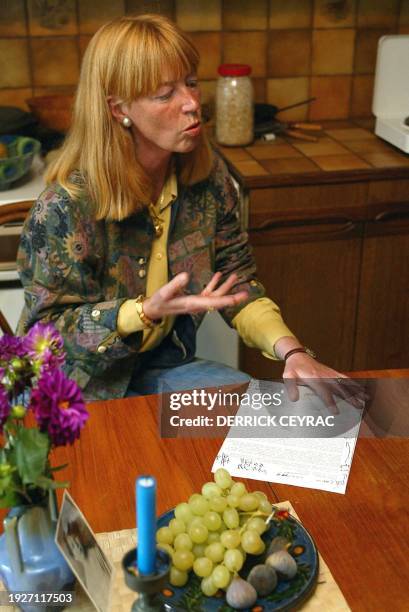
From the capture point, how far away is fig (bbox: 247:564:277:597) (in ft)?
2.97

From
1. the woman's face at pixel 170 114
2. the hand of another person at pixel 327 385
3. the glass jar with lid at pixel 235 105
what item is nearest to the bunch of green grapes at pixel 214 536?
the hand of another person at pixel 327 385

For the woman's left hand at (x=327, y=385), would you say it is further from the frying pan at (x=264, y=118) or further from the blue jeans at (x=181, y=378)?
the frying pan at (x=264, y=118)

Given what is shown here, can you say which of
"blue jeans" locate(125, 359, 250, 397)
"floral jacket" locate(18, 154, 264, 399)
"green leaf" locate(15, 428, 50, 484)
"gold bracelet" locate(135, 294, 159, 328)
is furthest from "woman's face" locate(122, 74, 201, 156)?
"green leaf" locate(15, 428, 50, 484)

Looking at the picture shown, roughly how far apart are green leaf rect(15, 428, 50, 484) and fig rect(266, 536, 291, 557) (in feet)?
1.06

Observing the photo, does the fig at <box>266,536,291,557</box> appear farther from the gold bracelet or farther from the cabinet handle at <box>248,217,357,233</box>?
the cabinet handle at <box>248,217,357,233</box>

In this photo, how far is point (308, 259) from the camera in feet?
7.83

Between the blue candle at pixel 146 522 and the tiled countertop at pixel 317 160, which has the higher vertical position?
the blue candle at pixel 146 522

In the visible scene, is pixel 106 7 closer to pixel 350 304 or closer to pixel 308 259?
pixel 308 259

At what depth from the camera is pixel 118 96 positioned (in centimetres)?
158

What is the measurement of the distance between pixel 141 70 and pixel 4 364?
905mm

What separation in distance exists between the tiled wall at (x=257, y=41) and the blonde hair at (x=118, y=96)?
3.28ft

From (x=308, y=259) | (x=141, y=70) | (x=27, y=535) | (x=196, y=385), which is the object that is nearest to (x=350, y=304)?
(x=308, y=259)

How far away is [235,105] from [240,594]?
5.91 ft

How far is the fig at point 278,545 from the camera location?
3.12ft
